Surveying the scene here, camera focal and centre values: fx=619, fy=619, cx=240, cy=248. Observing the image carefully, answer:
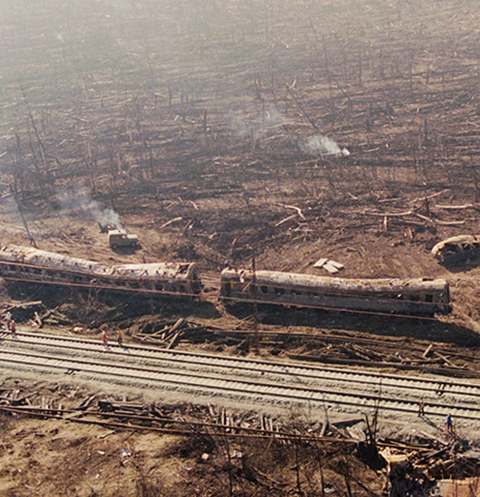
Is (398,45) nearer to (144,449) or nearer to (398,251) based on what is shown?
(398,251)

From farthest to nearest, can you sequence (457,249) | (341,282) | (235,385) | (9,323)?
1. (457,249)
2. (9,323)
3. (341,282)
4. (235,385)

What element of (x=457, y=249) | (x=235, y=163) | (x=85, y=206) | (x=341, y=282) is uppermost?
(x=235, y=163)

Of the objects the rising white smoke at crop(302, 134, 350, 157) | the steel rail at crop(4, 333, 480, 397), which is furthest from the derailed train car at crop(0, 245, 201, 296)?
the rising white smoke at crop(302, 134, 350, 157)

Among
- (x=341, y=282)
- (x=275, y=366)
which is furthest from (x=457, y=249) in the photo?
(x=275, y=366)

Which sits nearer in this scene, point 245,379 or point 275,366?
point 245,379

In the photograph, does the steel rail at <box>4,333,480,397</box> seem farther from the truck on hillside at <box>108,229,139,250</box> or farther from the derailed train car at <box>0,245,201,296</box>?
the truck on hillside at <box>108,229,139,250</box>

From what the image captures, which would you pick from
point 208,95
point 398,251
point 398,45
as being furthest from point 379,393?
point 398,45

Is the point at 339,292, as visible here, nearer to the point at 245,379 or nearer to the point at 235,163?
the point at 245,379
